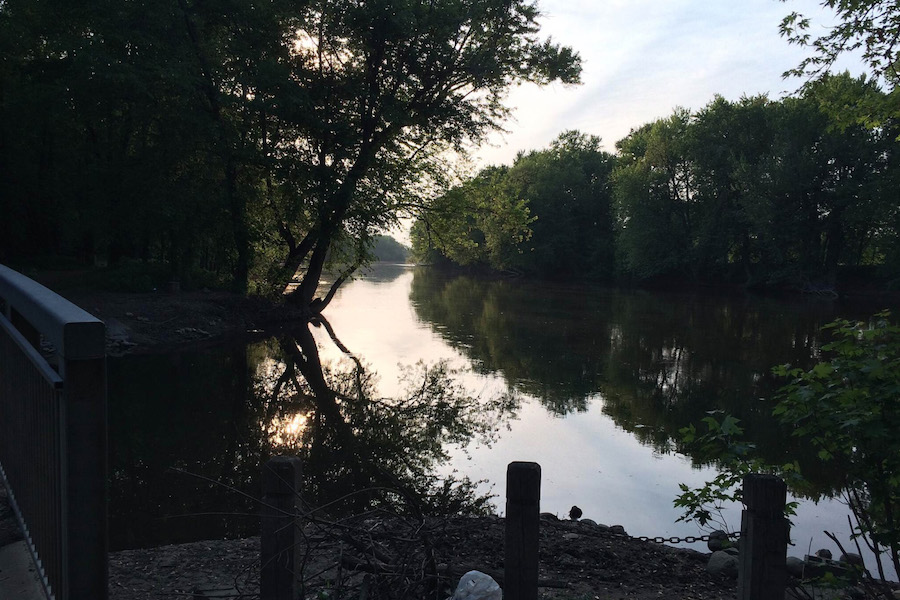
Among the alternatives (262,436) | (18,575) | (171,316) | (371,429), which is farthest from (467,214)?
(18,575)

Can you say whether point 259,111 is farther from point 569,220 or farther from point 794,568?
point 569,220

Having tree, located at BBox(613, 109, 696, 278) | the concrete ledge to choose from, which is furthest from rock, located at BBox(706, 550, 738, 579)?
tree, located at BBox(613, 109, 696, 278)

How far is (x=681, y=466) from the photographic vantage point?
9.16m

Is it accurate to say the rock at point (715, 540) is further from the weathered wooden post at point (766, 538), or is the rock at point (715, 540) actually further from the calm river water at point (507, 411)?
the weathered wooden post at point (766, 538)

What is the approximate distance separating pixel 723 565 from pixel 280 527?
13.1 feet

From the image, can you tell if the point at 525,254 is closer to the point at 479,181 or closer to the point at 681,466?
the point at 479,181

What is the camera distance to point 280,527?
A: 311 cm

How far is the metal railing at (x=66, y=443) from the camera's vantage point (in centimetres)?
210

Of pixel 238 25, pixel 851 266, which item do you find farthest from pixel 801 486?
pixel 851 266

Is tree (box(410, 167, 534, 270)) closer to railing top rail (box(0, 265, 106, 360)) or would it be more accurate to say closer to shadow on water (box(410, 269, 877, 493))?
shadow on water (box(410, 269, 877, 493))

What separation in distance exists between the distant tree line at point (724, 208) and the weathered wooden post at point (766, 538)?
81.2 feet

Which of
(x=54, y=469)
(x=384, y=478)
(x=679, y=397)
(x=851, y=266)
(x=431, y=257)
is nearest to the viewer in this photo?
(x=54, y=469)

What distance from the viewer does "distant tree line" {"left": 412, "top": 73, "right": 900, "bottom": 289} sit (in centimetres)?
4138

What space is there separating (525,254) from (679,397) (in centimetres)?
5532
